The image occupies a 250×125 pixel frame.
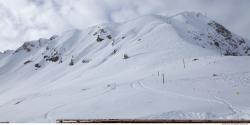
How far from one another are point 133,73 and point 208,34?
80.0 metres

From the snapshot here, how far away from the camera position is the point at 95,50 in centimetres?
14888

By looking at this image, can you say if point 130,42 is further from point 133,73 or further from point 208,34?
point 133,73

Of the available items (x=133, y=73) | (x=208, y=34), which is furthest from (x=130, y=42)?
(x=133, y=73)

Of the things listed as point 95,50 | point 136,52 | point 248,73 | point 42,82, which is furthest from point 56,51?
point 248,73

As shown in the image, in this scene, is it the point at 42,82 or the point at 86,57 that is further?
the point at 86,57

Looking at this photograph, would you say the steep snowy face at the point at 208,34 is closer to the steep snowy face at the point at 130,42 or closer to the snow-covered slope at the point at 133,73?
the steep snowy face at the point at 130,42

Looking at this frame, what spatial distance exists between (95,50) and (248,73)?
9850cm

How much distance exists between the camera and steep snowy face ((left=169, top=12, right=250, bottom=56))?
138500 mm

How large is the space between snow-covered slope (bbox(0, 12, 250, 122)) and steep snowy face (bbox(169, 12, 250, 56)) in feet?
1.76

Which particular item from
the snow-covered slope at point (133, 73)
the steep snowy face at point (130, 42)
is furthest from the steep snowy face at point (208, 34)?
the snow-covered slope at point (133, 73)

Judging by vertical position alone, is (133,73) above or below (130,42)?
below

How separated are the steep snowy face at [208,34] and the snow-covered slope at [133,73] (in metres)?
0.54

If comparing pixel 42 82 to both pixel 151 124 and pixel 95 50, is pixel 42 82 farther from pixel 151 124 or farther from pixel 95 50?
pixel 151 124

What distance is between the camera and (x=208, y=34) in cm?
15225
